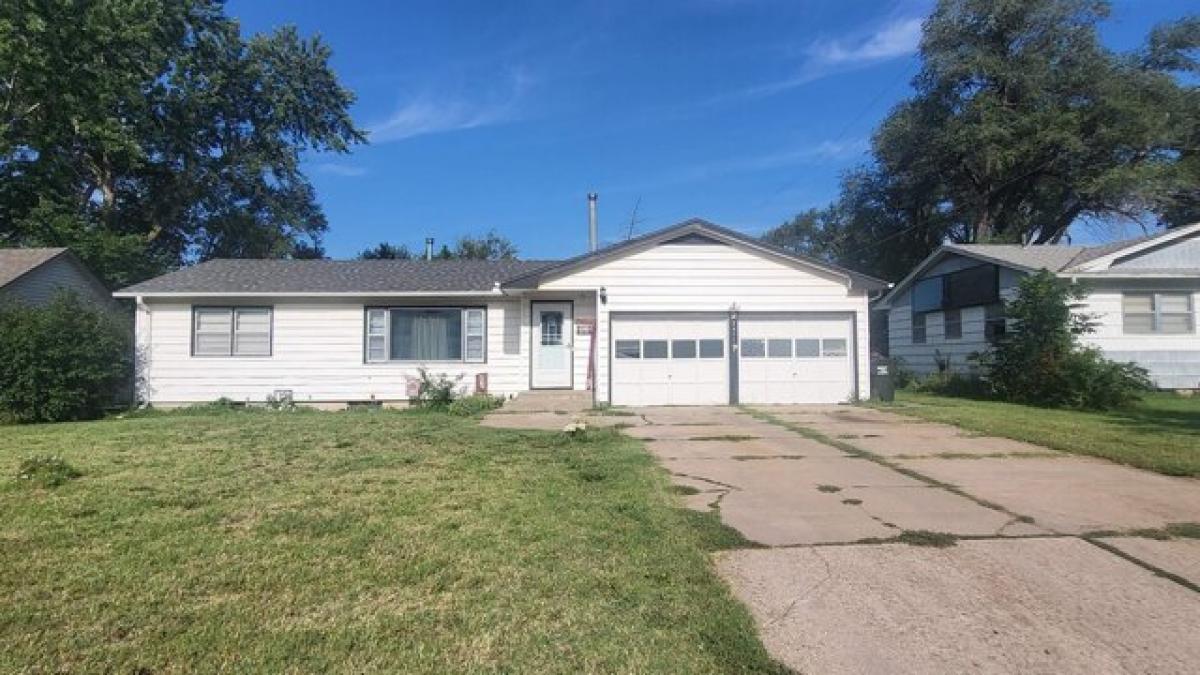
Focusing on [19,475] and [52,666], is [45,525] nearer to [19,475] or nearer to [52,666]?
[19,475]

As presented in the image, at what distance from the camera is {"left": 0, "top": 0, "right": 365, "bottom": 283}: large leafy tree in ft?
74.5

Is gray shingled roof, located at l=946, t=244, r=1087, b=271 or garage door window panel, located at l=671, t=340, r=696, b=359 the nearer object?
garage door window panel, located at l=671, t=340, r=696, b=359

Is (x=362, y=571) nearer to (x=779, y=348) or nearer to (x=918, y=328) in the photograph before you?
(x=779, y=348)

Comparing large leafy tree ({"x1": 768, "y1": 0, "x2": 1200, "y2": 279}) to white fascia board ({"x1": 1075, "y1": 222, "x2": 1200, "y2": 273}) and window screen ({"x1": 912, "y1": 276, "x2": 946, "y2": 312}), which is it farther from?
white fascia board ({"x1": 1075, "y1": 222, "x2": 1200, "y2": 273})

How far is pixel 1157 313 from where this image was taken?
60.1 feet

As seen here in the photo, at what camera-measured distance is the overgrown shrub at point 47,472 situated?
6.47 metres

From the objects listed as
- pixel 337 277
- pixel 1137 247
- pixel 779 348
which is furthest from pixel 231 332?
pixel 1137 247

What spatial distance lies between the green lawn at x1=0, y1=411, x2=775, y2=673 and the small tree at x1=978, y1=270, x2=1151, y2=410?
38.3 ft

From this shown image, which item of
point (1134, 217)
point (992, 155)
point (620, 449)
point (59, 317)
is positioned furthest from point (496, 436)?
point (1134, 217)

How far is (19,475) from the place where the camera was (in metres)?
6.73

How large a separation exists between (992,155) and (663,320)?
20652 millimetres

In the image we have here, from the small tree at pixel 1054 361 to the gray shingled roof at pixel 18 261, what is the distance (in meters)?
24.5

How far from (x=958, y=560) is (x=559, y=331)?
41.3 feet

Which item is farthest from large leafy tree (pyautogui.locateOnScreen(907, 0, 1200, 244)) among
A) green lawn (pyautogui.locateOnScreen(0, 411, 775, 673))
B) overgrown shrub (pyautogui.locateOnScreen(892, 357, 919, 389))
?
green lawn (pyautogui.locateOnScreen(0, 411, 775, 673))
